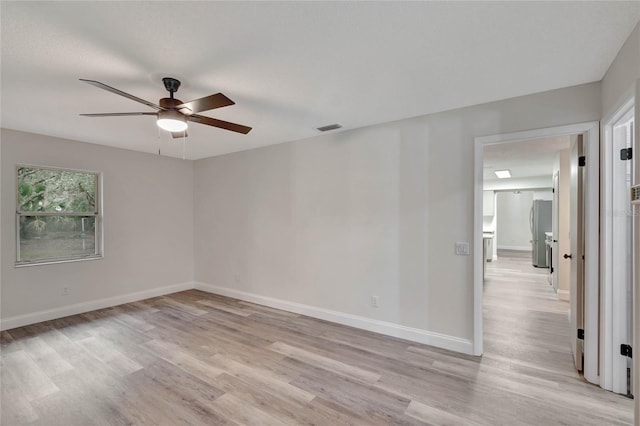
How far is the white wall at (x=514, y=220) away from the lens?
1127cm

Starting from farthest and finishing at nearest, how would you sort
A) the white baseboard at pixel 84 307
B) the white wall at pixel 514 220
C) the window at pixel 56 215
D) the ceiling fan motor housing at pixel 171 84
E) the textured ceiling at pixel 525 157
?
the white wall at pixel 514 220 < the textured ceiling at pixel 525 157 < the window at pixel 56 215 < the white baseboard at pixel 84 307 < the ceiling fan motor housing at pixel 171 84

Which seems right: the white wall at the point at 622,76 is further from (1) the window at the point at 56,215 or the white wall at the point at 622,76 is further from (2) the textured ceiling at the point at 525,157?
(1) the window at the point at 56,215

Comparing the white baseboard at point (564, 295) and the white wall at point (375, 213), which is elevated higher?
the white wall at point (375, 213)

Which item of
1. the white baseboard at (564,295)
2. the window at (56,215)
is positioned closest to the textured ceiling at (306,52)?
the window at (56,215)

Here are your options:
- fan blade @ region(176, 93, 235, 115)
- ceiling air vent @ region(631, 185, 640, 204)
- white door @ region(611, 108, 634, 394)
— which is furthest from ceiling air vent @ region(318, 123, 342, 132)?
ceiling air vent @ region(631, 185, 640, 204)

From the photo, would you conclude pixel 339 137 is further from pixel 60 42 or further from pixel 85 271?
pixel 85 271

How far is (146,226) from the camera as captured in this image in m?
5.05

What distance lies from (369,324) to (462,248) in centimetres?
147

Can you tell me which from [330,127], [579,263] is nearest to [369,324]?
[579,263]

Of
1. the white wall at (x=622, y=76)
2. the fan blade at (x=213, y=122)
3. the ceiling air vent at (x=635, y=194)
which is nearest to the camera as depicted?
the ceiling air vent at (x=635, y=194)

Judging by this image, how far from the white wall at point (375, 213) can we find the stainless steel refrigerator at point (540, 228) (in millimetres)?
6221

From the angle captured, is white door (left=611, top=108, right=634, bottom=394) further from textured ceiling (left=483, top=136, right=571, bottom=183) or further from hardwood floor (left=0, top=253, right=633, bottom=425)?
textured ceiling (left=483, top=136, right=571, bottom=183)

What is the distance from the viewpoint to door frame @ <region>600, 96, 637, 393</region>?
88.3 inches

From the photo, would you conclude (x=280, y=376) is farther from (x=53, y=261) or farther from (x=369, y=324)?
(x=53, y=261)
